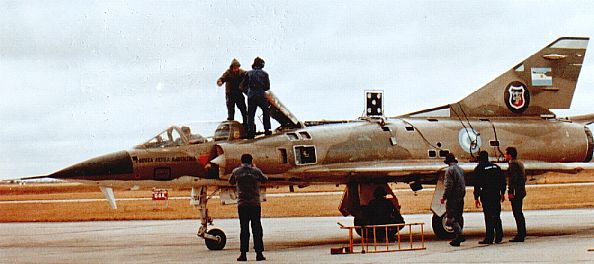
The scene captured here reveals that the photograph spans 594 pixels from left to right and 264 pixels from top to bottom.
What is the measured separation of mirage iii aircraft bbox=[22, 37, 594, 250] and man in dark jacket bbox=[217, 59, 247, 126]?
61 cm

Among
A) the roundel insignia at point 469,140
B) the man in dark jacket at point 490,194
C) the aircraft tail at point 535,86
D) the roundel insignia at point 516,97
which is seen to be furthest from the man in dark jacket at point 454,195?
the roundel insignia at point 516,97

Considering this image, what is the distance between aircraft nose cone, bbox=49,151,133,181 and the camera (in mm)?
15000

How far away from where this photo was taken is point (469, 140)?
18.1 metres

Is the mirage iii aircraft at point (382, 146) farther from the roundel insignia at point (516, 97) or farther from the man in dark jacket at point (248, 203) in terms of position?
the man in dark jacket at point (248, 203)

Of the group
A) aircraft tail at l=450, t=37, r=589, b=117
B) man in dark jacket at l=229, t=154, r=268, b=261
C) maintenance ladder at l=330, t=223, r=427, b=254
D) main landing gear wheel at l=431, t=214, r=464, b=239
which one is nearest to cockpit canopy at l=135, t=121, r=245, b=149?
man in dark jacket at l=229, t=154, r=268, b=261

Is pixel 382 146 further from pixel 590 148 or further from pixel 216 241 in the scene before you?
pixel 590 148

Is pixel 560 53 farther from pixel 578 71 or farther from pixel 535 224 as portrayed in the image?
pixel 535 224

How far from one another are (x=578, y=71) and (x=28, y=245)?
44.0ft

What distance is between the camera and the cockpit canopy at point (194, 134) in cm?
1573

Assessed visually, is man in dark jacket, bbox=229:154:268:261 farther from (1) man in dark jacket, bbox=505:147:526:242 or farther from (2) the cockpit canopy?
(1) man in dark jacket, bbox=505:147:526:242

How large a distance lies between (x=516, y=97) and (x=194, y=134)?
8.02 meters

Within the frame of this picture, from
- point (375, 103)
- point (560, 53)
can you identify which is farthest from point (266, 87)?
point (560, 53)

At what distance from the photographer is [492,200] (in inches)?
577

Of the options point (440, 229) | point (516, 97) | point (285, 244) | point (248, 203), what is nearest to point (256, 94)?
point (285, 244)
